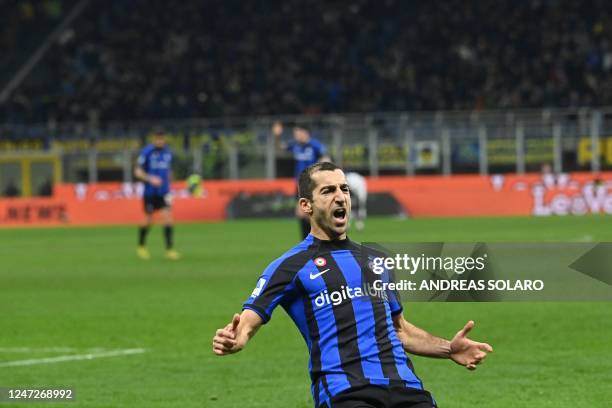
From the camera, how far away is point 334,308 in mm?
6016

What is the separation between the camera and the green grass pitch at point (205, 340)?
31.5 feet

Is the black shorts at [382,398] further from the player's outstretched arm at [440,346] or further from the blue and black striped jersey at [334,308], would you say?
the player's outstretched arm at [440,346]

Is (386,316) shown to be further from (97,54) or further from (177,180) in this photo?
(97,54)

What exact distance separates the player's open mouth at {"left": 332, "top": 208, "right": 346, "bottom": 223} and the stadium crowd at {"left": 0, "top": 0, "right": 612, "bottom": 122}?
38.0 meters

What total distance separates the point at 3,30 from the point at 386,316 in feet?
177

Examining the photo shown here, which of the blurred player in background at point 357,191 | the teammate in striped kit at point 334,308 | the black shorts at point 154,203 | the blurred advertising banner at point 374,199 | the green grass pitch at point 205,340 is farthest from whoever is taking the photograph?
the blurred advertising banner at point 374,199

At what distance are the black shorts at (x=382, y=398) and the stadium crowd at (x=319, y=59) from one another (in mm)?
38195

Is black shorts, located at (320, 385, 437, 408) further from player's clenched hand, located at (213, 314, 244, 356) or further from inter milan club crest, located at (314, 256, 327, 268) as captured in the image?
inter milan club crest, located at (314, 256, 327, 268)

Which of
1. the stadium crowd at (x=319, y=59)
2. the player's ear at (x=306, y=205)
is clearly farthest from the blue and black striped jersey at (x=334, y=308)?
the stadium crowd at (x=319, y=59)

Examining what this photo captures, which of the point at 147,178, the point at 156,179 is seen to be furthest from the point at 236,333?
the point at 156,179

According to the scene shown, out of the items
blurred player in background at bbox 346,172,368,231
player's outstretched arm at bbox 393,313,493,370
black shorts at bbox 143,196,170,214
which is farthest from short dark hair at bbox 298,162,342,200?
blurred player in background at bbox 346,172,368,231

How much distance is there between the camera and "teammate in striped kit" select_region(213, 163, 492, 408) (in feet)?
19.3

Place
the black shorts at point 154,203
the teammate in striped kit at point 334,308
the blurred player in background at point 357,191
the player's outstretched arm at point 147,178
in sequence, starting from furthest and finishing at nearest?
the blurred player in background at point 357,191 < the black shorts at point 154,203 < the player's outstretched arm at point 147,178 < the teammate in striped kit at point 334,308
